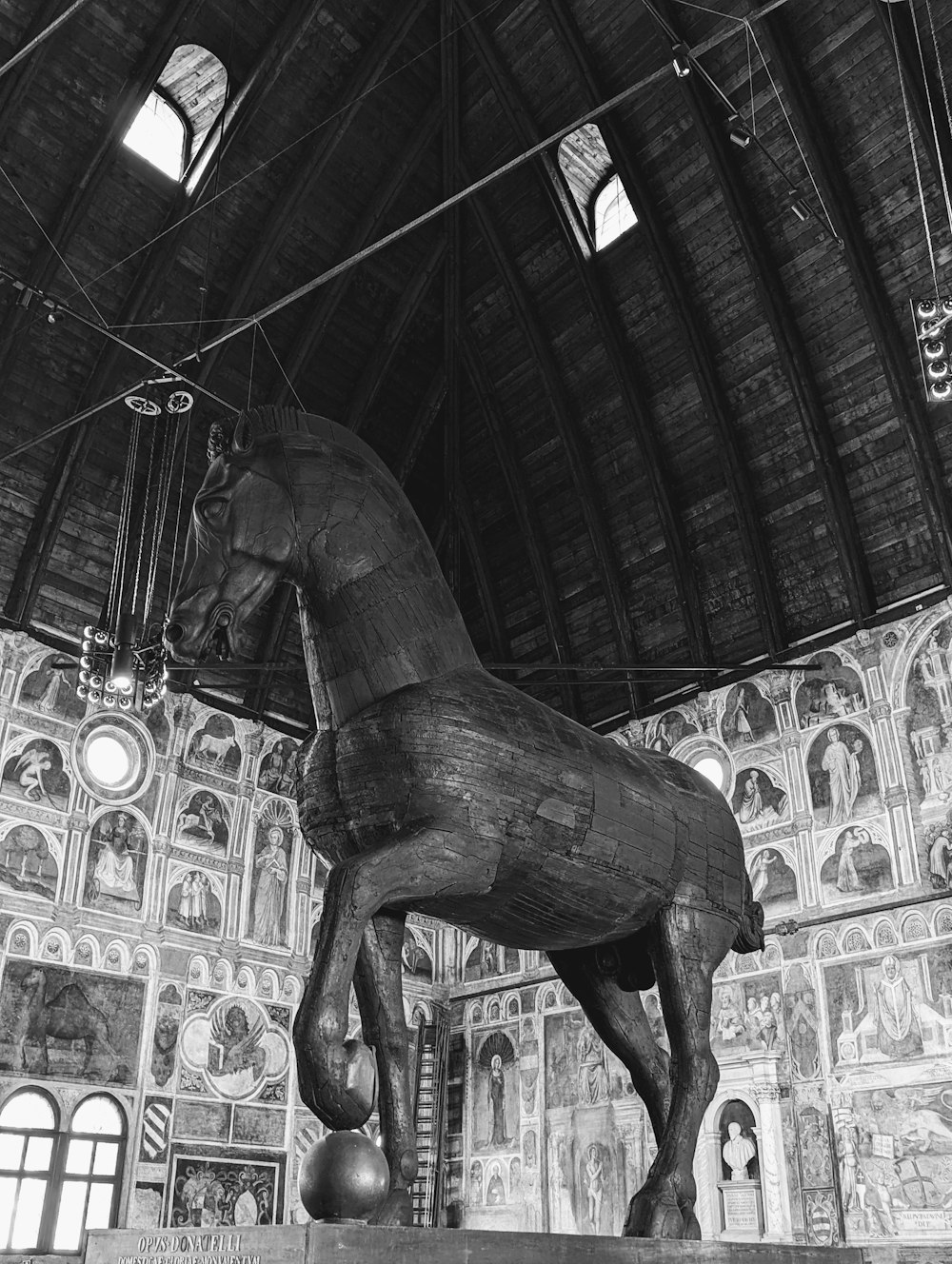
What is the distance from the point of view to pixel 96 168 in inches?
651

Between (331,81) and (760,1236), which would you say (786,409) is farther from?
(760,1236)

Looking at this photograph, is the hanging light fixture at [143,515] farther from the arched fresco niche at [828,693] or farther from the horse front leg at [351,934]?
the horse front leg at [351,934]

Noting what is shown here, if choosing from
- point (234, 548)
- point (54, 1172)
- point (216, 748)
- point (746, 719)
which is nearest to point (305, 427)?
point (234, 548)

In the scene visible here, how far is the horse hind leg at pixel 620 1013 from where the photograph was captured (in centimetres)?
620

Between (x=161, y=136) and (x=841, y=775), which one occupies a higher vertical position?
(x=161, y=136)

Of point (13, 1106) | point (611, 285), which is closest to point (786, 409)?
point (611, 285)

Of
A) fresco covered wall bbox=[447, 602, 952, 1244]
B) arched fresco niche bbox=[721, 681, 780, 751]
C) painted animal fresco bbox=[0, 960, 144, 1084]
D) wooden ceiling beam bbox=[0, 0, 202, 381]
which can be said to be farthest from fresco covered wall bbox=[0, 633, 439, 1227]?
arched fresco niche bbox=[721, 681, 780, 751]

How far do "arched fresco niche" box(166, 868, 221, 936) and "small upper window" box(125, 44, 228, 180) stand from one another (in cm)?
1235

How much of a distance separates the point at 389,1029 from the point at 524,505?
57.8 ft

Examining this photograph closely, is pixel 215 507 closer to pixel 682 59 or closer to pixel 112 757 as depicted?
pixel 682 59

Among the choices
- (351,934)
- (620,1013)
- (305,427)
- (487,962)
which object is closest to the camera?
(351,934)

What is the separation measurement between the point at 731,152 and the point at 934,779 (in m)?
10.5

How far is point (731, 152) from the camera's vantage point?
56.6 feet

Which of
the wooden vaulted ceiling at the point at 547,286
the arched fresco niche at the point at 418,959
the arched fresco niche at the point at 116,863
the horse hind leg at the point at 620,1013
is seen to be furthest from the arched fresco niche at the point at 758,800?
the horse hind leg at the point at 620,1013
